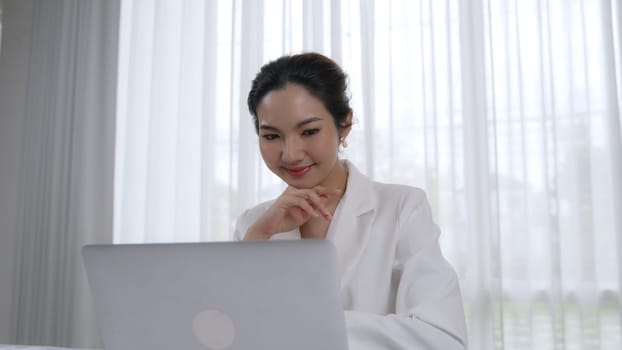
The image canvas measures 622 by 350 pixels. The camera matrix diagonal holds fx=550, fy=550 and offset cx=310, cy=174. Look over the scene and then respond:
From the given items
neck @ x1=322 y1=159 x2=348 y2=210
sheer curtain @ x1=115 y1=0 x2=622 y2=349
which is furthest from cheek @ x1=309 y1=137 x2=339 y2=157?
sheer curtain @ x1=115 y1=0 x2=622 y2=349

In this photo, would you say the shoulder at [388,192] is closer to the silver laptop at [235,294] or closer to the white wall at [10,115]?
the silver laptop at [235,294]

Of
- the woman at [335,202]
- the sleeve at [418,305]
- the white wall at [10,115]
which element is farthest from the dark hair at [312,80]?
the white wall at [10,115]

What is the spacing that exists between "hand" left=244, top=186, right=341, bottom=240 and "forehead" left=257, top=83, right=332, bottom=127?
0.58 feet

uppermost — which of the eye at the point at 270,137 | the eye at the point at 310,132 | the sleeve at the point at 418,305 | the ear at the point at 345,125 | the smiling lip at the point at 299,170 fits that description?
the ear at the point at 345,125

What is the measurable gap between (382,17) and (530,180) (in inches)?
41.1

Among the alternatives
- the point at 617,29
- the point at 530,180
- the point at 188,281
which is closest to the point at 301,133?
the point at 188,281

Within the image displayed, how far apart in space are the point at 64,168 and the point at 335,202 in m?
2.24

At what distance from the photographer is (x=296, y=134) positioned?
1326 millimetres

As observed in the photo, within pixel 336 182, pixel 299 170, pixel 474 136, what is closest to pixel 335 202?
pixel 336 182

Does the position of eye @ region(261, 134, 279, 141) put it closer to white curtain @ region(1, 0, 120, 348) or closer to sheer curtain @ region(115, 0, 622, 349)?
sheer curtain @ region(115, 0, 622, 349)

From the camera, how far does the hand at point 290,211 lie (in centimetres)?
131

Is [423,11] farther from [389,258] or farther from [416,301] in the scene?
[416,301]

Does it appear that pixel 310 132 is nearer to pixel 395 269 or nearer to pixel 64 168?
pixel 395 269

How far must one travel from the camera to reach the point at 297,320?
646 millimetres
